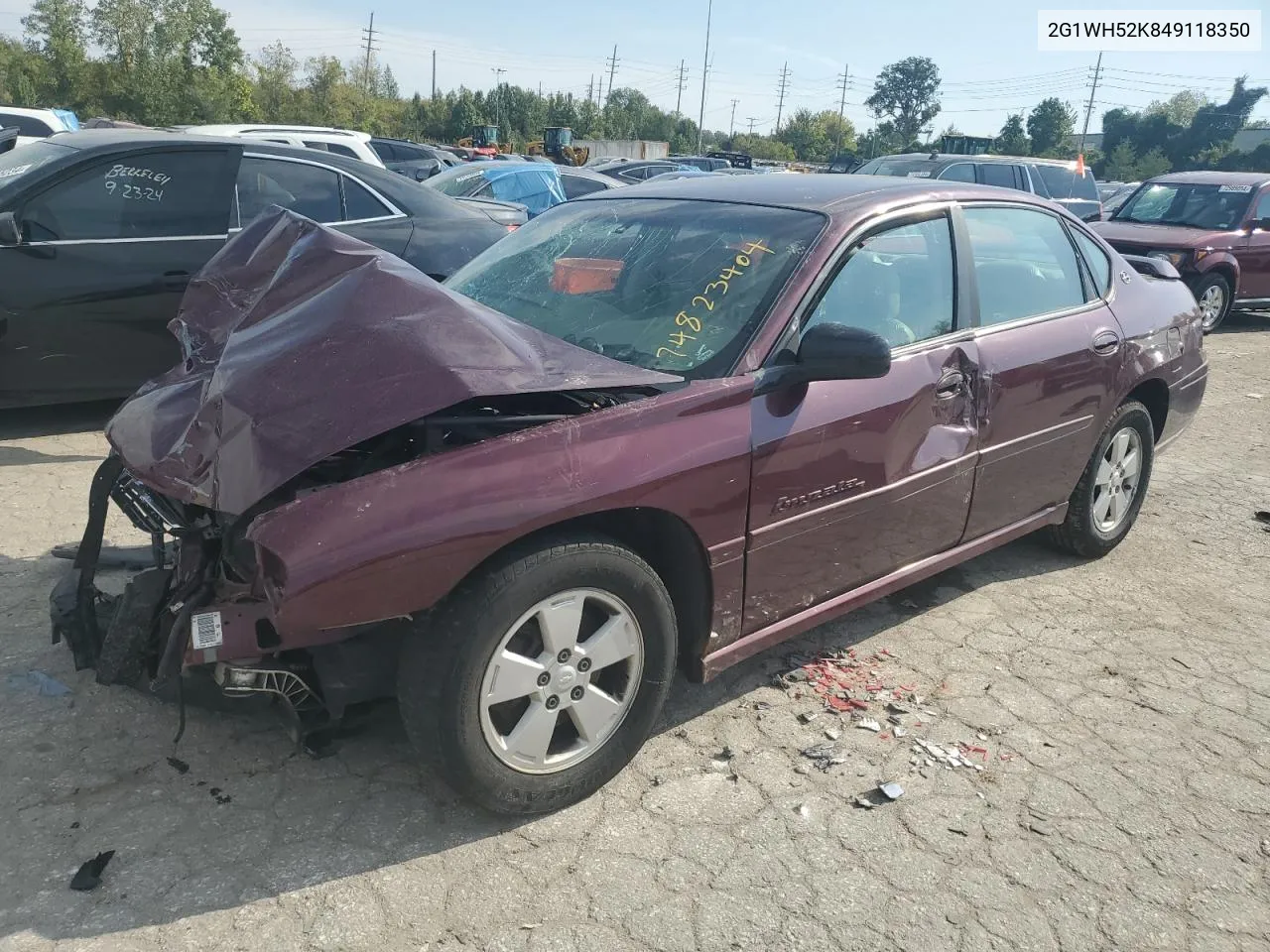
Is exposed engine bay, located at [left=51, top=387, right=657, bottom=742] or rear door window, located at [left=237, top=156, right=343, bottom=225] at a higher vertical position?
rear door window, located at [left=237, top=156, right=343, bottom=225]

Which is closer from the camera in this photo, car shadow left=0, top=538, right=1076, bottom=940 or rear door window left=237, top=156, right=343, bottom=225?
car shadow left=0, top=538, right=1076, bottom=940

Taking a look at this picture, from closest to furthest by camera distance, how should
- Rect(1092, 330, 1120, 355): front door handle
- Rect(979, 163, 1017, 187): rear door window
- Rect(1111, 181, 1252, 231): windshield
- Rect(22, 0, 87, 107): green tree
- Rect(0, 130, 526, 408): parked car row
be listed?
1. Rect(1092, 330, 1120, 355): front door handle
2. Rect(0, 130, 526, 408): parked car row
3. Rect(1111, 181, 1252, 231): windshield
4. Rect(979, 163, 1017, 187): rear door window
5. Rect(22, 0, 87, 107): green tree

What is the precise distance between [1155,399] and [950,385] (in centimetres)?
190

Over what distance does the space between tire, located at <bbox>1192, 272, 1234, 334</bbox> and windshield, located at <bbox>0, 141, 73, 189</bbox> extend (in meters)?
11.3

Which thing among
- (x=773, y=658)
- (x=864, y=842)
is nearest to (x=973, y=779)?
(x=864, y=842)

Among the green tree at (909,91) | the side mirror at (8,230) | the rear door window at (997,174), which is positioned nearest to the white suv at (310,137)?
the side mirror at (8,230)

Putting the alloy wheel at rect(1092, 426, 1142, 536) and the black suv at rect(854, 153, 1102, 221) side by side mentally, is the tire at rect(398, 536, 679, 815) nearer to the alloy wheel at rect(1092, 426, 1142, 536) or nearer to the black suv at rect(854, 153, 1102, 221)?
the alloy wheel at rect(1092, 426, 1142, 536)

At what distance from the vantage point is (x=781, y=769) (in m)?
2.96

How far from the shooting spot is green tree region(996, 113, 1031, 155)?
62.9 meters

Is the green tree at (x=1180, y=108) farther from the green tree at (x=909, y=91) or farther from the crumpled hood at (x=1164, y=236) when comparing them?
the crumpled hood at (x=1164, y=236)

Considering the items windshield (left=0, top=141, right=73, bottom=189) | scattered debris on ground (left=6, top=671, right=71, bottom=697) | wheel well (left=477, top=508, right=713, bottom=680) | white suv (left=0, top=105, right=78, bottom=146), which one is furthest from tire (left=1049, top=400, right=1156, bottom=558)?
white suv (left=0, top=105, right=78, bottom=146)

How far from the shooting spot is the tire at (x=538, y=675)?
7.83 feet

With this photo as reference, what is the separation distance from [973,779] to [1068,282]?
91.8 inches

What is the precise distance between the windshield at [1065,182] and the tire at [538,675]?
13.6 meters
